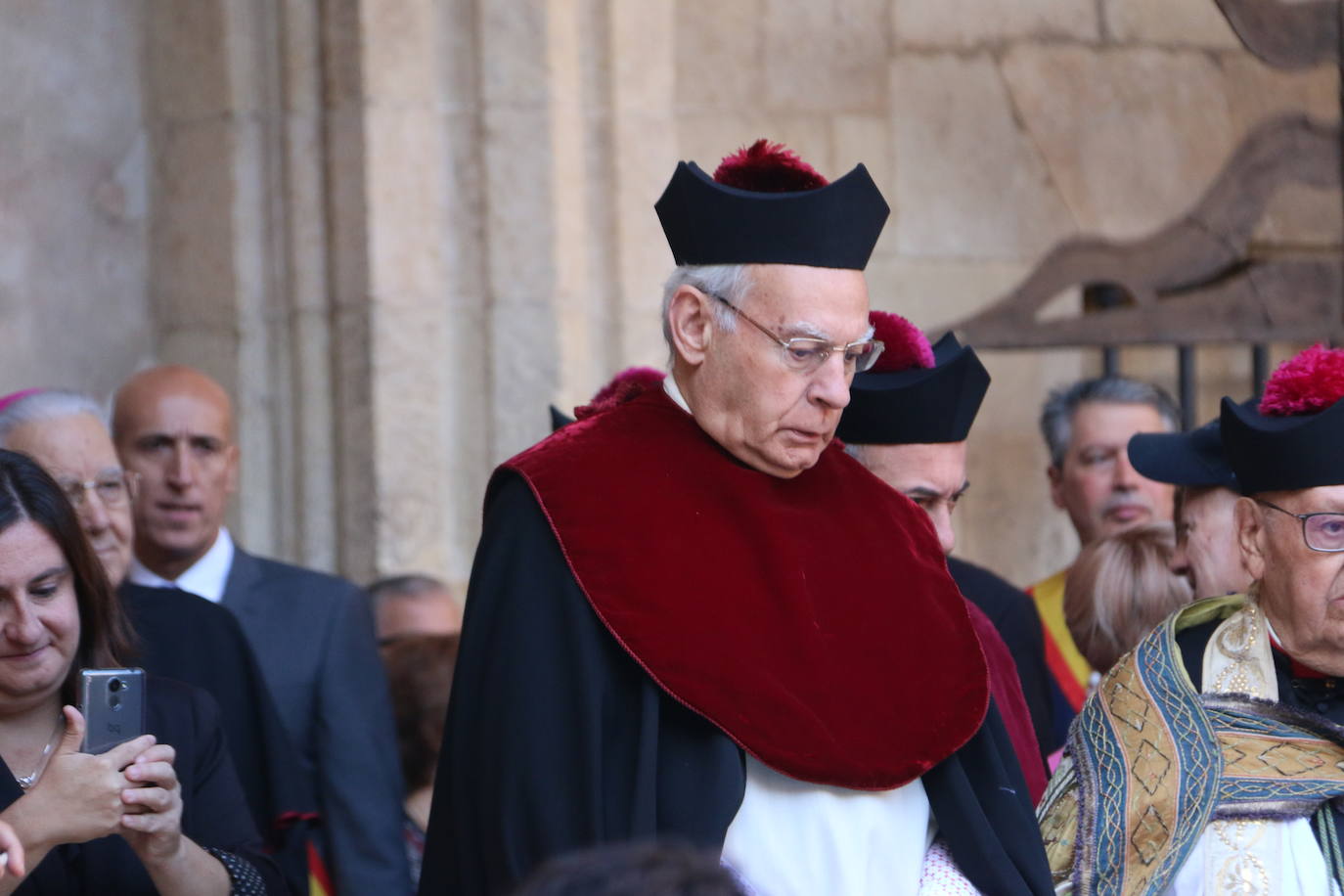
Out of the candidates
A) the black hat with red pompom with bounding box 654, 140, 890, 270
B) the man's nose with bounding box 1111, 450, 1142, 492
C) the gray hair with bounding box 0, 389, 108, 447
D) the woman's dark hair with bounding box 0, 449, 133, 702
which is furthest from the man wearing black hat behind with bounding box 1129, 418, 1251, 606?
the gray hair with bounding box 0, 389, 108, 447

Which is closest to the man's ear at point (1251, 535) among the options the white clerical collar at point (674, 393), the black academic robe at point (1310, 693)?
the black academic robe at point (1310, 693)

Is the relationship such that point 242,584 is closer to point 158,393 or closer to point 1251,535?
point 158,393

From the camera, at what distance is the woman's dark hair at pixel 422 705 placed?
421 cm

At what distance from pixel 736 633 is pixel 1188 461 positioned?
56.1 inches

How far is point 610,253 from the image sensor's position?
5.66 m

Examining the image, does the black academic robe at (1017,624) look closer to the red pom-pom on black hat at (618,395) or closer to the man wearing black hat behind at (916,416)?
the man wearing black hat behind at (916,416)

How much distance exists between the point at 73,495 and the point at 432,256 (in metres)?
1.82

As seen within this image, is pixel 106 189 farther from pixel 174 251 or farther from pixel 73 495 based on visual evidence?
pixel 73 495

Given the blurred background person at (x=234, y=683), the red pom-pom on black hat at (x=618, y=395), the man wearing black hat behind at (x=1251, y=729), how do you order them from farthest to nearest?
the blurred background person at (x=234, y=683) → the man wearing black hat behind at (x=1251, y=729) → the red pom-pom on black hat at (x=618, y=395)

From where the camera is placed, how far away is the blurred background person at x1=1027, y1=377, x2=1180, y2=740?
5.27m

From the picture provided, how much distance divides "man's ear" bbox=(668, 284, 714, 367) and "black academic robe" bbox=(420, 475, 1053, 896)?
0.32 metres

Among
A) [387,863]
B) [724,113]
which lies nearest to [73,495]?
[387,863]

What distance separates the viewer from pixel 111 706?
2709mm

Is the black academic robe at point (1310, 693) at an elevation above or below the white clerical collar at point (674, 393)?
below
